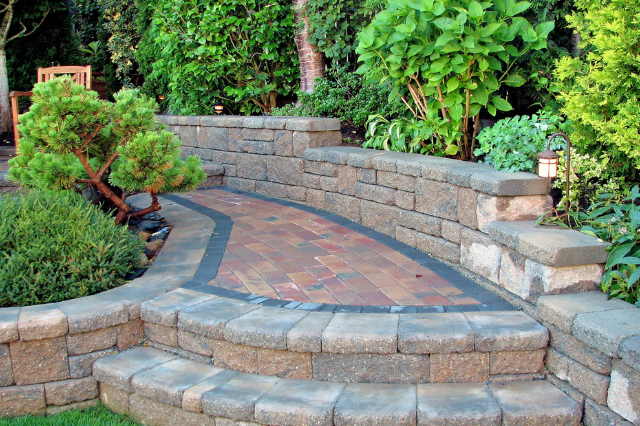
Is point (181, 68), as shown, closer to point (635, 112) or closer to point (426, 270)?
point (426, 270)

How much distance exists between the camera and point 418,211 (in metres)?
4.07

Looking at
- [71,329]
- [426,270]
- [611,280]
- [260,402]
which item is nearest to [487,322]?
[611,280]

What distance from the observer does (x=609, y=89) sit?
3271mm

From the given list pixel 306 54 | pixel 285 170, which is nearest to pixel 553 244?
pixel 285 170

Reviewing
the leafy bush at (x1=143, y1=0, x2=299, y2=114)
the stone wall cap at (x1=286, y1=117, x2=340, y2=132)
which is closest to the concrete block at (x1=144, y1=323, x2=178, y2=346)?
the stone wall cap at (x1=286, y1=117, x2=340, y2=132)

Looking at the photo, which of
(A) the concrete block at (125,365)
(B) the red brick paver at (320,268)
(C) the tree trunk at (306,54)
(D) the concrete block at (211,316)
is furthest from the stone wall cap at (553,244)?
(C) the tree trunk at (306,54)

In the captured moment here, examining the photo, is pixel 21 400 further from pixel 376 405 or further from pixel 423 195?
pixel 423 195

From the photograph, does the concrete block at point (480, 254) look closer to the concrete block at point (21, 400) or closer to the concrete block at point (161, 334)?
the concrete block at point (161, 334)

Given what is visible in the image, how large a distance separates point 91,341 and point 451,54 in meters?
2.99

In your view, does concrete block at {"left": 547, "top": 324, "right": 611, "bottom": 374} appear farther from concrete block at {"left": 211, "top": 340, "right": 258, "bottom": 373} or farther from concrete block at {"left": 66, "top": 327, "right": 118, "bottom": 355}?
concrete block at {"left": 66, "top": 327, "right": 118, "bottom": 355}

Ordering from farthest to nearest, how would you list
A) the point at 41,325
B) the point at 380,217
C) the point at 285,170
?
the point at 285,170 < the point at 380,217 < the point at 41,325

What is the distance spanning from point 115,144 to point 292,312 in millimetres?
2096

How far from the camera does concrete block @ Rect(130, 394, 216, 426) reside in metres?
2.72

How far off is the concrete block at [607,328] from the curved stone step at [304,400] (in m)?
0.31
